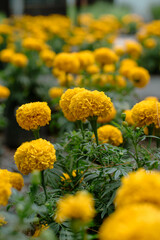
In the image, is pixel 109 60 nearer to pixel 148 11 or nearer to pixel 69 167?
pixel 69 167

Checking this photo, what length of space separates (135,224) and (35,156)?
61 centimetres

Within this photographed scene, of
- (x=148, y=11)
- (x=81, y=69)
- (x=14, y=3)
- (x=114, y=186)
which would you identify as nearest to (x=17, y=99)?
(x=81, y=69)

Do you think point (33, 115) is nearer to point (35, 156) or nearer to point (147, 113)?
point (35, 156)

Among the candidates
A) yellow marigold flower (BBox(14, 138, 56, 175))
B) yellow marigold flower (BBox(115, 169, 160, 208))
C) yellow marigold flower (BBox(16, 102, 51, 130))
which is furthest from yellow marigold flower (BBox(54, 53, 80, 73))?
yellow marigold flower (BBox(115, 169, 160, 208))

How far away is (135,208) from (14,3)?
13187 millimetres

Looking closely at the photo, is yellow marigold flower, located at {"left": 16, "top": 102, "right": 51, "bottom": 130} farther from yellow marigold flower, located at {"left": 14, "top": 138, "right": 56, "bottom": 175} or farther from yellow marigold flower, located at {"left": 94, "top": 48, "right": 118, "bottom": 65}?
yellow marigold flower, located at {"left": 94, "top": 48, "right": 118, "bottom": 65}

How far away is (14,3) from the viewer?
1266cm

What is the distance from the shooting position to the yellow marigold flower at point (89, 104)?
1220 millimetres

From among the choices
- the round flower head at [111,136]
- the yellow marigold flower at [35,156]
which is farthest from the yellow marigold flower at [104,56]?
the yellow marigold flower at [35,156]

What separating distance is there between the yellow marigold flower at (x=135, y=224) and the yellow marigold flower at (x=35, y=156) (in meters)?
0.54

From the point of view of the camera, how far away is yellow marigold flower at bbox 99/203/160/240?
0.52 meters

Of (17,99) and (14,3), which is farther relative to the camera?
(14,3)

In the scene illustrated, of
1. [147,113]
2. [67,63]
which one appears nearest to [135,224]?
[147,113]

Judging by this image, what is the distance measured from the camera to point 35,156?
1.11 meters
